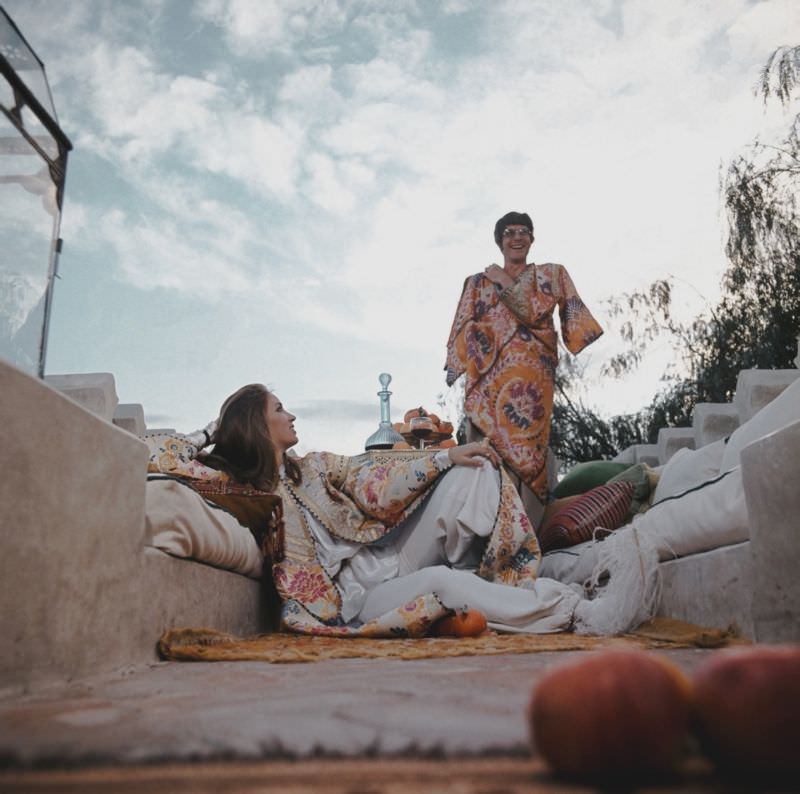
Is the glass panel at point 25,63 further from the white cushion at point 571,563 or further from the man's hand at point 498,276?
the white cushion at point 571,563

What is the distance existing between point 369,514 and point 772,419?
1.56 m

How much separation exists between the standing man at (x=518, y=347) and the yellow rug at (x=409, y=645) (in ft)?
6.51

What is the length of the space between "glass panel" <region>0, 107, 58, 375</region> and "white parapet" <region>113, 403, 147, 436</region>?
0.57 m

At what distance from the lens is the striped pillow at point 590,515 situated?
3705mm

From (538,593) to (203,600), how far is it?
114 centimetres

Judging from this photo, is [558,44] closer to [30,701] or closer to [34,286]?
[34,286]

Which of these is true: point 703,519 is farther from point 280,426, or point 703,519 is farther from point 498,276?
point 498,276

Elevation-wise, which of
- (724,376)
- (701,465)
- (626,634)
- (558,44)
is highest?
(558,44)

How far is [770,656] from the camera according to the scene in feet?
1.80

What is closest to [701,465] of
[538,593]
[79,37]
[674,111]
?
[538,593]

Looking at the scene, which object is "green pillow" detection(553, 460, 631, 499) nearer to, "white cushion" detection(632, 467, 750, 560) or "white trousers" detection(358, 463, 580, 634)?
"white trousers" detection(358, 463, 580, 634)

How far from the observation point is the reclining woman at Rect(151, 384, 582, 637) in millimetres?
2951

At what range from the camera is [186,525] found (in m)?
1.98

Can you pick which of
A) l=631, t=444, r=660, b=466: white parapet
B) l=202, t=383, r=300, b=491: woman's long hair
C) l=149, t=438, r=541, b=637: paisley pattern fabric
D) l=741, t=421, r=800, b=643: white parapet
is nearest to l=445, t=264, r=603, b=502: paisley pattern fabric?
l=149, t=438, r=541, b=637: paisley pattern fabric
